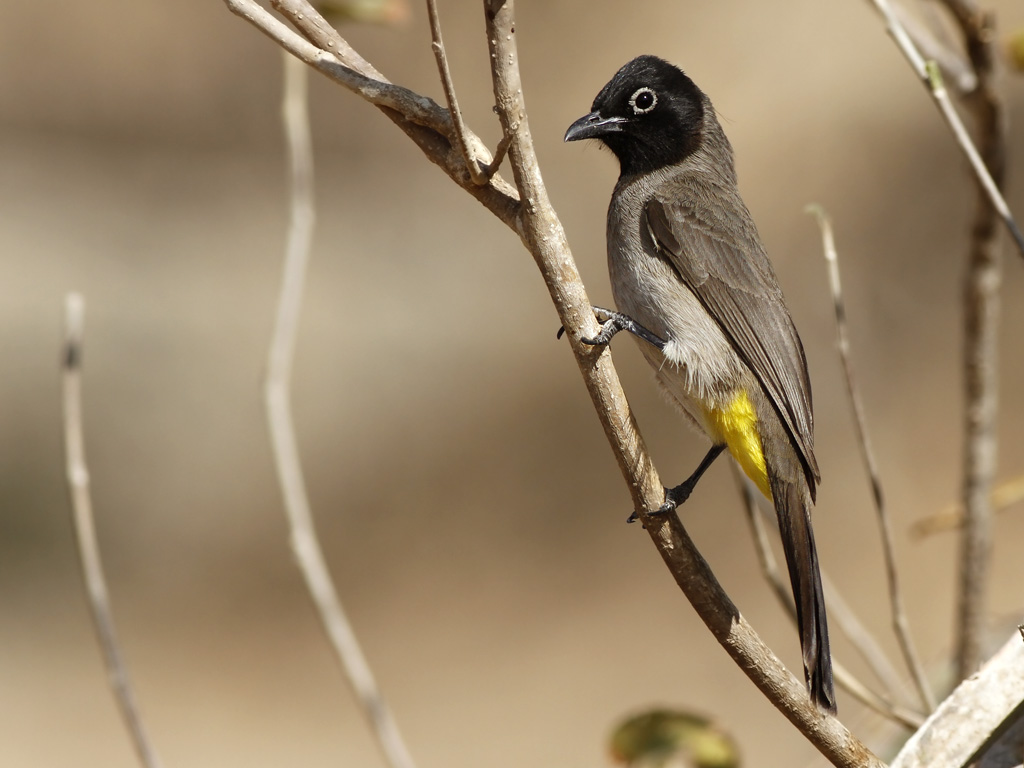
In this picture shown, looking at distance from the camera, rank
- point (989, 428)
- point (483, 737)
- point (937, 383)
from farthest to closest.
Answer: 1. point (937, 383)
2. point (483, 737)
3. point (989, 428)

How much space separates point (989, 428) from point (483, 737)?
177 inches

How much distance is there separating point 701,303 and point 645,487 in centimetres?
107

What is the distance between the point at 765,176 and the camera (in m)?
8.32

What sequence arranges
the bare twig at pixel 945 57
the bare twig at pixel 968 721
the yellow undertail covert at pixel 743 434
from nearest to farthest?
the bare twig at pixel 968 721, the yellow undertail covert at pixel 743 434, the bare twig at pixel 945 57

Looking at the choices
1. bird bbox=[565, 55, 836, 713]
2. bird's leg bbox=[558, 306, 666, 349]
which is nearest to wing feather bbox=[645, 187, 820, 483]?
bird bbox=[565, 55, 836, 713]

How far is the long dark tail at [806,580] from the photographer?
2.14 m

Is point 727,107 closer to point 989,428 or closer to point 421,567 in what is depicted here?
point 421,567

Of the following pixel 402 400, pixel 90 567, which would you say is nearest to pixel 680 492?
pixel 90 567

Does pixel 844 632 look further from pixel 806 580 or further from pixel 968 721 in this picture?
pixel 968 721

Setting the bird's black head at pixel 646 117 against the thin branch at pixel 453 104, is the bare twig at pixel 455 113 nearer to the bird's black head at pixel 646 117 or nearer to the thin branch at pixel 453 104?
the thin branch at pixel 453 104

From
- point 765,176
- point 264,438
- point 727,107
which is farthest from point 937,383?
point 264,438

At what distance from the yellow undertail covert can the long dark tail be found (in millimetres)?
72

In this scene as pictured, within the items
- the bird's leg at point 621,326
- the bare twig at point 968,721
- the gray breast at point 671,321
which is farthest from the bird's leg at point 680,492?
the bare twig at point 968,721

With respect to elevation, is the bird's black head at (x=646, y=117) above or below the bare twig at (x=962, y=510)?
above
